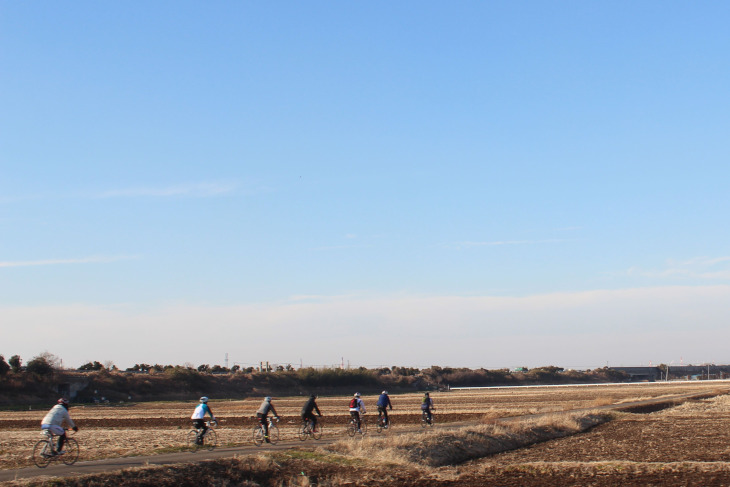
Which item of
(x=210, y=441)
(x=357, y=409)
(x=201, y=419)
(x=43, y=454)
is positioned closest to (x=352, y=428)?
(x=357, y=409)

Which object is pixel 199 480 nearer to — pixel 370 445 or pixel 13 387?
pixel 370 445

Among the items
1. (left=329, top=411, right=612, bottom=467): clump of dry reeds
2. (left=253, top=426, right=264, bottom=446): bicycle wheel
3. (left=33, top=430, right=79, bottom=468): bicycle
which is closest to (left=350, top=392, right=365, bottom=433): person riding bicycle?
(left=329, top=411, right=612, bottom=467): clump of dry reeds

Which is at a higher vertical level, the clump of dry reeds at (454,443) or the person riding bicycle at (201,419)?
the person riding bicycle at (201,419)

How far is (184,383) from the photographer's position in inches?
4771

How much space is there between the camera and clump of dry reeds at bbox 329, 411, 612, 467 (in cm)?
2607

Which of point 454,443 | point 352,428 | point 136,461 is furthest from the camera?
point 352,428

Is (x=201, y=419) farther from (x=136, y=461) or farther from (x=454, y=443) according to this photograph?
(x=454, y=443)

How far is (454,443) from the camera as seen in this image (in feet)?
95.3

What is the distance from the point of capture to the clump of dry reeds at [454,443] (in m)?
26.1

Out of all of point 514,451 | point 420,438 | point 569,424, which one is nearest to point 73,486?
point 420,438

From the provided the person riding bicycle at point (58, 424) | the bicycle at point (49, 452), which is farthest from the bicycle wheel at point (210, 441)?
the person riding bicycle at point (58, 424)

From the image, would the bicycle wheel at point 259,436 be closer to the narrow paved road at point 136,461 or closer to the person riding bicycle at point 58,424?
the narrow paved road at point 136,461

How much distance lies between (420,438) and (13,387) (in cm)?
8171

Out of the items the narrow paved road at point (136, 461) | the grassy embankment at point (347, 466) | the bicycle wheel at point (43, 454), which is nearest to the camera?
the grassy embankment at point (347, 466)
